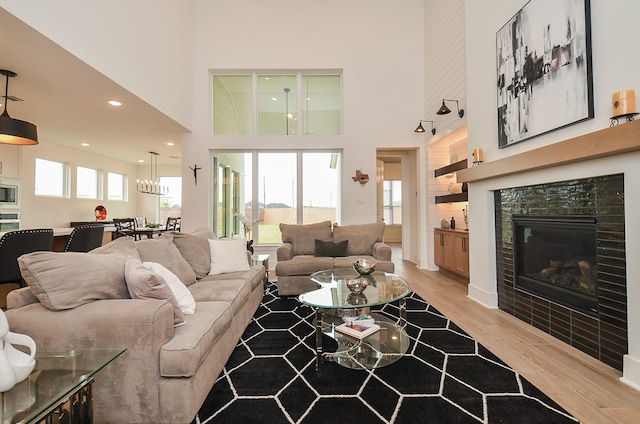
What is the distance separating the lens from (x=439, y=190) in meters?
5.36

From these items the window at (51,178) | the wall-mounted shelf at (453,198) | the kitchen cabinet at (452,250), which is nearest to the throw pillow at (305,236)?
the kitchen cabinet at (452,250)

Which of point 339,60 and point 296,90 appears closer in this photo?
point 339,60

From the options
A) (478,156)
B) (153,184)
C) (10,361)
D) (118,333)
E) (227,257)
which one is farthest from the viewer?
(153,184)

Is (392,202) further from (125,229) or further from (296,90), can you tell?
(125,229)

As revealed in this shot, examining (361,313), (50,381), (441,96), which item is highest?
(441,96)

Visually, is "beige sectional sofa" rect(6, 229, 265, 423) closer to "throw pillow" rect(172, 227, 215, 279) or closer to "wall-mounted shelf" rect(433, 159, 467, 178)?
"throw pillow" rect(172, 227, 215, 279)

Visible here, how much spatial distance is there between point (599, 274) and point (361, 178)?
377cm

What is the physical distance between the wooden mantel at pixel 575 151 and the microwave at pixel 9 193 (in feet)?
26.9

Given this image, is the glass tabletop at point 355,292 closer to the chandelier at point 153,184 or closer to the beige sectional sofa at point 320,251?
the beige sectional sofa at point 320,251

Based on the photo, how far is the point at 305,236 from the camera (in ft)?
14.4

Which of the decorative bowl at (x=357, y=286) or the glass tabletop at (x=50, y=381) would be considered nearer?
the glass tabletop at (x=50, y=381)

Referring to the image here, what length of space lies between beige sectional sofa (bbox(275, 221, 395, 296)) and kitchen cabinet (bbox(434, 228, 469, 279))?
→ 117cm

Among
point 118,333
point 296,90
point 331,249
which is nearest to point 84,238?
point 118,333

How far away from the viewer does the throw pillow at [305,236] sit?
434 centimetres
